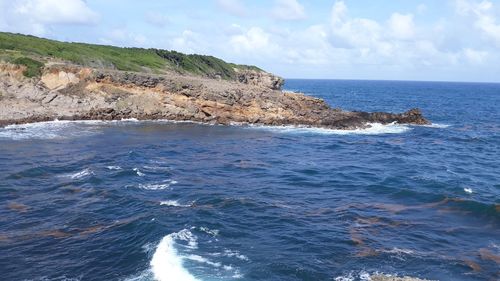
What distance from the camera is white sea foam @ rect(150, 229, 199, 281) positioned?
2128 cm

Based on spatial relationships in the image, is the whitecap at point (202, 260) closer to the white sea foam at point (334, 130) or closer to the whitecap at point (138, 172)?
the whitecap at point (138, 172)

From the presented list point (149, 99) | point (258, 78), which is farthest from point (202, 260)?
point (258, 78)

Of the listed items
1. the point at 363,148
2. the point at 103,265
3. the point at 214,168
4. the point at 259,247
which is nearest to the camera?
the point at 103,265

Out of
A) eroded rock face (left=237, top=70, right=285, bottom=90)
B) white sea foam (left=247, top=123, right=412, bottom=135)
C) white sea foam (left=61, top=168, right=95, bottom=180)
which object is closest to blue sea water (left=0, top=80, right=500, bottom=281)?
white sea foam (left=61, top=168, right=95, bottom=180)

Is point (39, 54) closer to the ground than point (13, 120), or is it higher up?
higher up

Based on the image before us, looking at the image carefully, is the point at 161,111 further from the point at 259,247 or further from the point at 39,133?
the point at 259,247

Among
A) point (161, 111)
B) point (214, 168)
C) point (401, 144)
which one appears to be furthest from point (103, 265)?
point (161, 111)

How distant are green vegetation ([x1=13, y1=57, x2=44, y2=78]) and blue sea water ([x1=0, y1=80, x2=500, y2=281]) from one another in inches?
612

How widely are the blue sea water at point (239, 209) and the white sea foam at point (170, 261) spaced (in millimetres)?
90

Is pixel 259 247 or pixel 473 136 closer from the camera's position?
pixel 259 247

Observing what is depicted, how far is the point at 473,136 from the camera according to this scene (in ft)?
231

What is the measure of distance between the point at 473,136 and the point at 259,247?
56204mm

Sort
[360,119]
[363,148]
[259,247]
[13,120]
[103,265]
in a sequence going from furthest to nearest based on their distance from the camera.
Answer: [360,119] → [13,120] → [363,148] → [259,247] → [103,265]

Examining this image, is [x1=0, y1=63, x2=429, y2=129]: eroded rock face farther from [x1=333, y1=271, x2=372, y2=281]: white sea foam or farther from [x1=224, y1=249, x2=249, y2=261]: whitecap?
[x1=333, y1=271, x2=372, y2=281]: white sea foam
